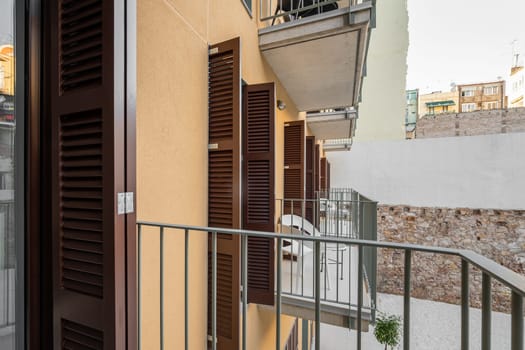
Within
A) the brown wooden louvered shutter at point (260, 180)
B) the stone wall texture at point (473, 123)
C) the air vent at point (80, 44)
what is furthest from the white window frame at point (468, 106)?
the air vent at point (80, 44)

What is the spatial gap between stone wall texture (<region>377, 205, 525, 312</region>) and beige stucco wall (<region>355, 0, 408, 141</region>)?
16.6 ft

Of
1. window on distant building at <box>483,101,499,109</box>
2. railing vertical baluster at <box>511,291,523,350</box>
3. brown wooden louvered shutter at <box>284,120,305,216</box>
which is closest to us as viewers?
railing vertical baluster at <box>511,291,523,350</box>

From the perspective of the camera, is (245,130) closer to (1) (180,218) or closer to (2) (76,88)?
(1) (180,218)

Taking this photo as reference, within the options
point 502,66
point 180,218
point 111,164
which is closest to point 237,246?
point 180,218

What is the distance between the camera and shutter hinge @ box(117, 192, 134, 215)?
868 mm

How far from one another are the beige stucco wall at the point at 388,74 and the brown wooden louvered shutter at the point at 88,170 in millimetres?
13114

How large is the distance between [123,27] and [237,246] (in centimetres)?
161

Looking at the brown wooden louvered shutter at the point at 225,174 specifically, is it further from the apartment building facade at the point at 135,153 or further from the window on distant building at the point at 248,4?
the window on distant building at the point at 248,4

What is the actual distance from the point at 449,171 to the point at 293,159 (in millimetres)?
7673

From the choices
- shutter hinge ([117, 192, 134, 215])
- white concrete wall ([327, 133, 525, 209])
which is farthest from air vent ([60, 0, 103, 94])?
white concrete wall ([327, 133, 525, 209])

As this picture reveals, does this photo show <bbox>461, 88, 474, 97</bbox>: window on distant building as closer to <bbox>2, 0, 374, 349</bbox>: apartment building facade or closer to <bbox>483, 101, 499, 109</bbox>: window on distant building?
<bbox>483, 101, 499, 109</bbox>: window on distant building

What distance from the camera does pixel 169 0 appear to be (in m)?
1.74

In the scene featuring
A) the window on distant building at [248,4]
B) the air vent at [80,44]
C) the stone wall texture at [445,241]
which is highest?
the window on distant building at [248,4]

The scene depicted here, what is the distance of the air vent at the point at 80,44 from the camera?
2.90ft
